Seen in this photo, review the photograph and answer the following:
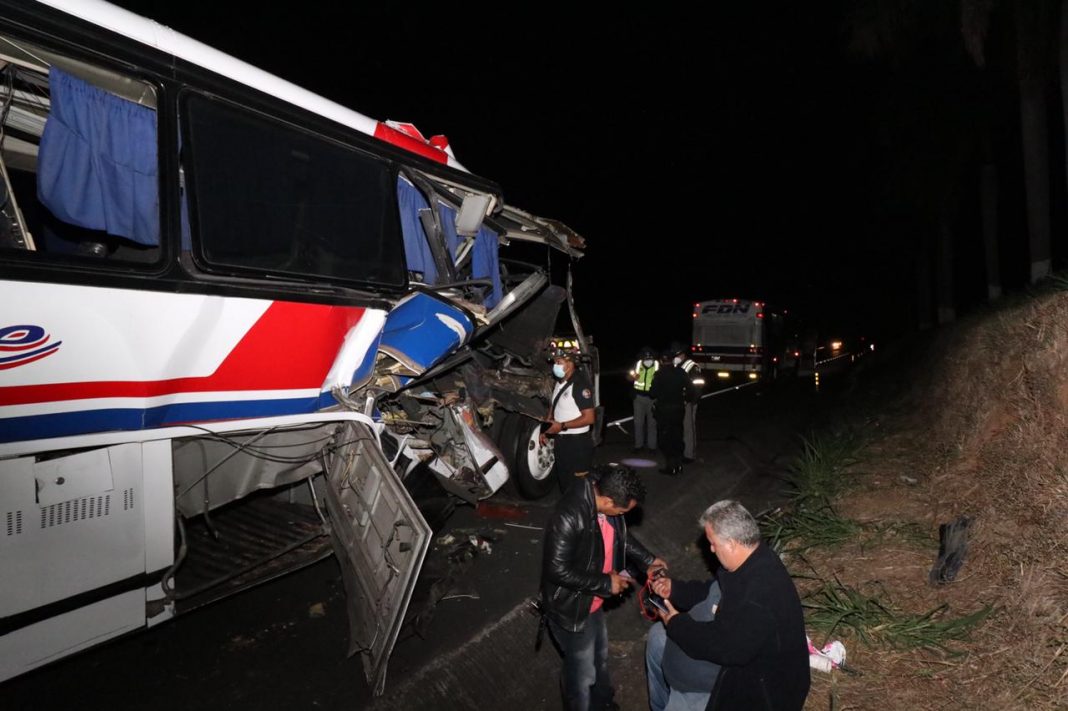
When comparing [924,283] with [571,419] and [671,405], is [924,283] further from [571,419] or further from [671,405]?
[571,419]

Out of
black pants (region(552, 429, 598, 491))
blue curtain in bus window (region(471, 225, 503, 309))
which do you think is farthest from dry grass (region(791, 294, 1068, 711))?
blue curtain in bus window (region(471, 225, 503, 309))

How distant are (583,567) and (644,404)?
623 cm

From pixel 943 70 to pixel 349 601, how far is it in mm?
21541

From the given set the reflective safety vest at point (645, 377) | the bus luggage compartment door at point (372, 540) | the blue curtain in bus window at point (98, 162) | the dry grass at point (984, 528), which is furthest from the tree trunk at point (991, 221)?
the blue curtain in bus window at point (98, 162)

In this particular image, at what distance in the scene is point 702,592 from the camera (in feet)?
10.00

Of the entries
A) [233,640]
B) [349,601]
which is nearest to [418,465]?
[349,601]

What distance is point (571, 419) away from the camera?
567cm

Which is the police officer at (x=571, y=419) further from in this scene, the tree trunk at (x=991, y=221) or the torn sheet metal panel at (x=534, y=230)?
the tree trunk at (x=991, y=221)

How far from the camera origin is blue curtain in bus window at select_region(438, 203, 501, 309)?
509 cm

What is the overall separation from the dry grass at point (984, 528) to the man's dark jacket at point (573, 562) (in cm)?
165

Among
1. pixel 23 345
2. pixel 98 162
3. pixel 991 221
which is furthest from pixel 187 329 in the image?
pixel 991 221

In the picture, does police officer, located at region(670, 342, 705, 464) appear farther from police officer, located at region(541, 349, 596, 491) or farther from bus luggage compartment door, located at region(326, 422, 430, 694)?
bus luggage compartment door, located at region(326, 422, 430, 694)

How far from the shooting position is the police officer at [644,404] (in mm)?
9008

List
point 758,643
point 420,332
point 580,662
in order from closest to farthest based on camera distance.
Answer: point 758,643 → point 580,662 → point 420,332
